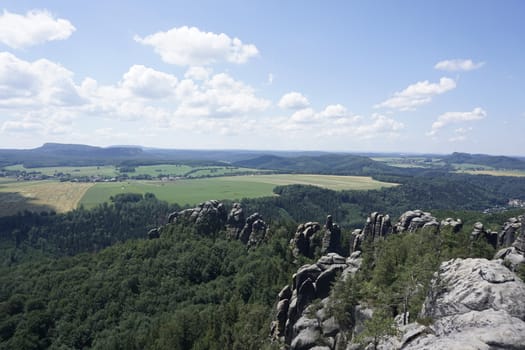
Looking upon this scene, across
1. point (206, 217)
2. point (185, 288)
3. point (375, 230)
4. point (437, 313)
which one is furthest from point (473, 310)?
point (206, 217)

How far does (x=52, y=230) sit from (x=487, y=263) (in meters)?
208

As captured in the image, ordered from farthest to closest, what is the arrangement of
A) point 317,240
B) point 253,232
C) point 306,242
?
1. point 253,232
2. point 306,242
3. point 317,240

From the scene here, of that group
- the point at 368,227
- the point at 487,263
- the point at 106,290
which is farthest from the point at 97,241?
the point at 487,263

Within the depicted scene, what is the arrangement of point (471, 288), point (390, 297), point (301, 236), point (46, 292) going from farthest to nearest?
point (301, 236) < point (46, 292) < point (390, 297) < point (471, 288)

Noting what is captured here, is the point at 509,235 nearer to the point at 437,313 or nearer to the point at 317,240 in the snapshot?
the point at 317,240

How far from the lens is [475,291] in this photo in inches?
1062

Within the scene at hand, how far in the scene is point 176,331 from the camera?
201 ft

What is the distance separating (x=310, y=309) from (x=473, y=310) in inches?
880

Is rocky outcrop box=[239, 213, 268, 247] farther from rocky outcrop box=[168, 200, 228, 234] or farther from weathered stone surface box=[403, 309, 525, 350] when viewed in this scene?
weathered stone surface box=[403, 309, 525, 350]

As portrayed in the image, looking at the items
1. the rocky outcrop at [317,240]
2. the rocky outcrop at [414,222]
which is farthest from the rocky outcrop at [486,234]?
the rocky outcrop at [317,240]

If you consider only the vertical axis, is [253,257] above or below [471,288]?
below

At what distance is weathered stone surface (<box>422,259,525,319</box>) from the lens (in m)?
25.2

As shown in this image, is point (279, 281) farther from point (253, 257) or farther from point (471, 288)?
point (471, 288)

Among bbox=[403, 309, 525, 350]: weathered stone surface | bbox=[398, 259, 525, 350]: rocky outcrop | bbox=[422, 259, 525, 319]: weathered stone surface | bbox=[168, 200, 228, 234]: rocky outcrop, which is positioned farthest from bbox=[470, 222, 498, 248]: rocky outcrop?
bbox=[168, 200, 228, 234]: rocky outcrop
